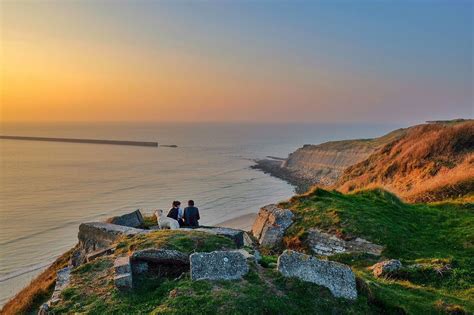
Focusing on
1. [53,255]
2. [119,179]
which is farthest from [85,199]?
[53,255]

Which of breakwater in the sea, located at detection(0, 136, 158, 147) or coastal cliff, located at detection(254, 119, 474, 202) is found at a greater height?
coastal cliff, located at detection(254, 119, 474, 202)

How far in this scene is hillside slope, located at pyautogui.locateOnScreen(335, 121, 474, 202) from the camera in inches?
759

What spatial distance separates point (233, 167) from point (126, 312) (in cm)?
8115

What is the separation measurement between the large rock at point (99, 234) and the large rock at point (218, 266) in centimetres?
673

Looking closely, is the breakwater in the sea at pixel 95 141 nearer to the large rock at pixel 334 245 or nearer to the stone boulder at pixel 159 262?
the large rock at pixel 334 245

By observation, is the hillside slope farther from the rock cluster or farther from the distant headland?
the distant headland

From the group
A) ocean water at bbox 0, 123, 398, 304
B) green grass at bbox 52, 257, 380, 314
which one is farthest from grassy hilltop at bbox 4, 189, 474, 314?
ocean water at bbox 0, 123, 398, 304

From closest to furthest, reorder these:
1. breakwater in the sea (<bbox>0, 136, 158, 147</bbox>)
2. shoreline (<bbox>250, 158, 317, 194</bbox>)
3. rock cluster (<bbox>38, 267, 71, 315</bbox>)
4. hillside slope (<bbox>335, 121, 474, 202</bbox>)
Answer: rock cluster (<bbox>38, 267, 71, 315</bbox>), hillside slope (<bbox>335, 121, 474, 202</bbox>), shoreline (<bbox>250, 158, 317, 194</bbox>), breakwater in the sea (<bbox>0, 136, 158, 147</bbox>)

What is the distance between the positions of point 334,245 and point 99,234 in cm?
834

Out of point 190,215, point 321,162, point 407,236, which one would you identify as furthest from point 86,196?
point 321,162

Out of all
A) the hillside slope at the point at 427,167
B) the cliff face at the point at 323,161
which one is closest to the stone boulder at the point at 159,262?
the hillside slope at the point at 427,167

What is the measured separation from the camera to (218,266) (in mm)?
6734

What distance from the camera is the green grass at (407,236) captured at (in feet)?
25.0

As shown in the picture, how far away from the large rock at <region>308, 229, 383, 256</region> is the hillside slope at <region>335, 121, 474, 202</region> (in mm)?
7642
